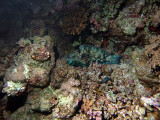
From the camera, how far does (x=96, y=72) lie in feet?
15.9

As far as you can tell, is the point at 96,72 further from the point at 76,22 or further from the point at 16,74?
the point at 16,74

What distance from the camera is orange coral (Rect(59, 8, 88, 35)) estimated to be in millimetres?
5793

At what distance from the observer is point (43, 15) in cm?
921

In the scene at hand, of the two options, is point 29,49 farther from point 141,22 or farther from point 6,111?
point 141,22

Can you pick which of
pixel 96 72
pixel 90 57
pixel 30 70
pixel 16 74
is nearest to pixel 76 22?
pixel 90 57

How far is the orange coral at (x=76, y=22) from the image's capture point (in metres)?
5.79

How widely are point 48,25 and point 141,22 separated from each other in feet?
22.2

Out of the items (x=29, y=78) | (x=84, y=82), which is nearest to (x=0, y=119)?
(x=29, y=78)

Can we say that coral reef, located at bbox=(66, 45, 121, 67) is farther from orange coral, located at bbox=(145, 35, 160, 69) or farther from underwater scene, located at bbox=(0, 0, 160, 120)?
orange coral, located at bbox=(145, 35, 160, 69)

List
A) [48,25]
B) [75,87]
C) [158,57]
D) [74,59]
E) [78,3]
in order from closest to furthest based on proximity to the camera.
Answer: [158,57] → [75,87] → [74,59] → [78,3] → [48,25]

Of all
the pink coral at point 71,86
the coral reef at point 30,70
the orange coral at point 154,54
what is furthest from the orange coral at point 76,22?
the orange coral at point 154,54

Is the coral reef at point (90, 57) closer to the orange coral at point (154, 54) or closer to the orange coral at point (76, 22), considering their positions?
the orange coral at point (76, 22)

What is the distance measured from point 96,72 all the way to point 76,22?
10.8 feet

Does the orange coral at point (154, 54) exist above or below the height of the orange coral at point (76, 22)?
below
